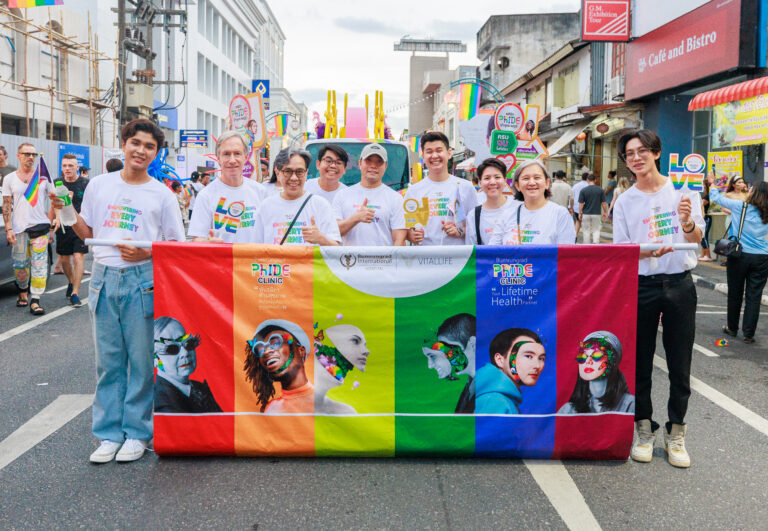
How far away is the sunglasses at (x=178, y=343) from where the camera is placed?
13.5ft

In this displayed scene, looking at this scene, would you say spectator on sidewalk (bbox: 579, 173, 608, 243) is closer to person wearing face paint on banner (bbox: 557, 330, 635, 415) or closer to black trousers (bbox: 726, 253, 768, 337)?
black trousers (bbox: 726, 253, 768, 337)

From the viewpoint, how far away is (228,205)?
16.3ft

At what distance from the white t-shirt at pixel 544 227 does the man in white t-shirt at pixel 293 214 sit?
1187mm

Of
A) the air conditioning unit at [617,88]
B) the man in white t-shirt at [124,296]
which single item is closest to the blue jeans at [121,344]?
the man in white t-shirt at [124,296]

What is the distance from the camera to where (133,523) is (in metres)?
3.34

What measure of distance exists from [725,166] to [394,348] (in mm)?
11528

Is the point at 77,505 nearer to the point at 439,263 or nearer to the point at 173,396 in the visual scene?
the point at 173,396

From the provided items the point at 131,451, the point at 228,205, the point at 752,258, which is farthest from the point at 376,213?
the point at 752,258

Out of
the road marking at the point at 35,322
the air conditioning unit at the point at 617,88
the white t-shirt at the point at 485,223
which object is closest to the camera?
the white t-shirt at the point at 485,223

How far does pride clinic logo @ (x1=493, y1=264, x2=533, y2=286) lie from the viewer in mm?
4074

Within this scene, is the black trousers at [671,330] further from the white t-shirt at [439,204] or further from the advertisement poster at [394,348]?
the white t-shirt at [439,204]

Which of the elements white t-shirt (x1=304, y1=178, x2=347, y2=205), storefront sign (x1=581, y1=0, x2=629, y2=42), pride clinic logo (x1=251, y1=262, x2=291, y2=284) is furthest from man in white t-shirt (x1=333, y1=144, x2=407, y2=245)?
storefront sign (x1=581, y1=0, x2=629, y2=42)

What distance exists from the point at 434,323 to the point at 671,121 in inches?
650

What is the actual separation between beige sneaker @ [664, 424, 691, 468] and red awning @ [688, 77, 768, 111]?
10.0 m
